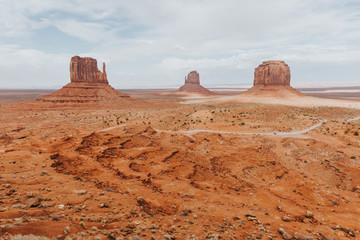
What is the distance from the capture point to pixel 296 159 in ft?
80.6

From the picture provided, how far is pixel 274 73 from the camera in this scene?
10950 cm

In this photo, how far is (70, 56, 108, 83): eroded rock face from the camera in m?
102

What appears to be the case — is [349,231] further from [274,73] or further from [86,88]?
[274,73]

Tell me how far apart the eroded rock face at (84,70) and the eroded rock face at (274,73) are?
3726 inches

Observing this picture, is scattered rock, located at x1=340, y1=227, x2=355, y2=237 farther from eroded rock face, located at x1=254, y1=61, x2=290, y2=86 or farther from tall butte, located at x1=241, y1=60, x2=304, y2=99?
eroded rock face, located at x1=254, y1=61, x2=290, y2=86

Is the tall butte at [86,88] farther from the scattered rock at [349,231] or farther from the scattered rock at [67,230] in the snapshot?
the scattered rock at [349,231]

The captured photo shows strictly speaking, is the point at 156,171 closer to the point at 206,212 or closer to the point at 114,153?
the point at 114,153

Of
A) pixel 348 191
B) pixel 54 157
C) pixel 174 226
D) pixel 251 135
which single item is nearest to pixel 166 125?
pixel 251 135

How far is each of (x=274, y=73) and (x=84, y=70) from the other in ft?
345

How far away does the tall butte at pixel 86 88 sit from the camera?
298 ft

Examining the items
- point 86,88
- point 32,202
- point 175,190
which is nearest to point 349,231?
point 175,190

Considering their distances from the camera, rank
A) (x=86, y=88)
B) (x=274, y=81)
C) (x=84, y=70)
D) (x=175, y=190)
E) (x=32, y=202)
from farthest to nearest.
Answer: (x=274, y=81)
(x=84, y=70)
(x=86, y=88)
(x=175, y=190)
(x=32, y=202)

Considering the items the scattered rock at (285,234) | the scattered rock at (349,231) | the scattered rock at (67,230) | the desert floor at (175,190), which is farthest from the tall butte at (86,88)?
the scattered rock at (349,231)

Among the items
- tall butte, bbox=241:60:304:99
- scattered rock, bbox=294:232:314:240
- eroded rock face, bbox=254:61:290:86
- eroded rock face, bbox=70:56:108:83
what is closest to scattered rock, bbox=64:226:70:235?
scattered rock, bbox=294:232:314:240
